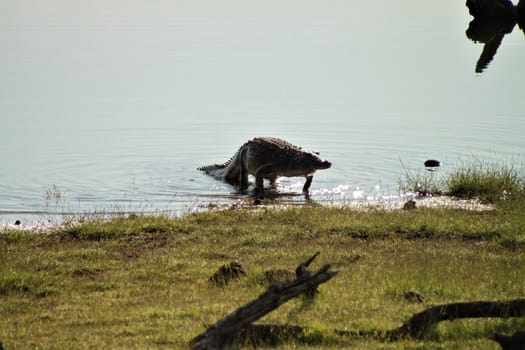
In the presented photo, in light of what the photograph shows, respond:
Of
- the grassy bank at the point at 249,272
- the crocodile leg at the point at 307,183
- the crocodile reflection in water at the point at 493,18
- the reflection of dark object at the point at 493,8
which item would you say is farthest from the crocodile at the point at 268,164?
the reflection of dark object at the point at 493,8

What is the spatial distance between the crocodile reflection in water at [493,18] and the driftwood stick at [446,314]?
87.7 ft

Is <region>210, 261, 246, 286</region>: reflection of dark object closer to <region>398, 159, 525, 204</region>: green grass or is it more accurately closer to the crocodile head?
<region>398, 159, 525, 204</region>: green grass

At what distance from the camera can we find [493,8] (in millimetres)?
35062

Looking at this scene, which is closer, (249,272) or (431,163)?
(249,272)

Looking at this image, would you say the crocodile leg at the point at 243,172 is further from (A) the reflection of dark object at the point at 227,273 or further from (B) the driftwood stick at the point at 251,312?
(B) the driftwood stick at the point at 251,312

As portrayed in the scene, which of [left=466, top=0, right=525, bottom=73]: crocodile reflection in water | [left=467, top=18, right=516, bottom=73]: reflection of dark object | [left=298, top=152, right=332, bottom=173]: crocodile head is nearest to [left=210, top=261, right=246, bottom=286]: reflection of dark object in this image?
[left=298, top=152, right=332, bottom=173]: crocodile head

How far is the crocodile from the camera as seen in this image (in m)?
15.0

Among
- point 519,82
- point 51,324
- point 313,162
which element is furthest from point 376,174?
point 519,82

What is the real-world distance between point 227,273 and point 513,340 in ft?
11.7

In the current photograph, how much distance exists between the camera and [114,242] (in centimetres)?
1077

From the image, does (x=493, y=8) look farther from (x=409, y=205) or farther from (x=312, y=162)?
(x=409, y=205)

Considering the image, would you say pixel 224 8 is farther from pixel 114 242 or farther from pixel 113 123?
pixel 114 242

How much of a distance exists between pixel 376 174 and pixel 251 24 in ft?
81.6

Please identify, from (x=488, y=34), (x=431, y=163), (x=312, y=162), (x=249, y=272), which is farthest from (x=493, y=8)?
(x=249, y=272)
